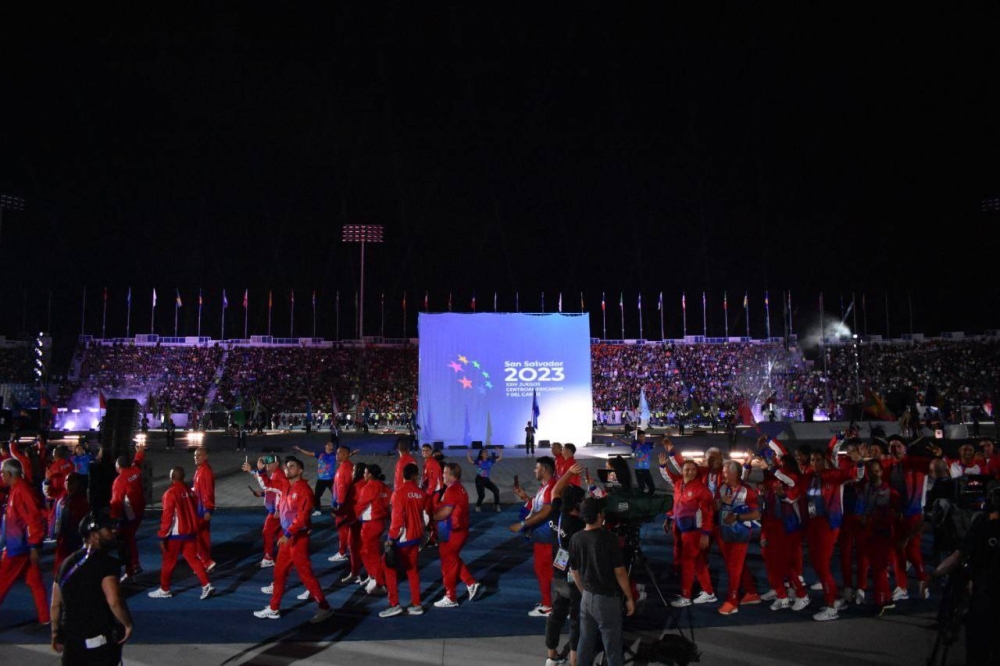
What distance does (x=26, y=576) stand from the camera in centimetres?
670

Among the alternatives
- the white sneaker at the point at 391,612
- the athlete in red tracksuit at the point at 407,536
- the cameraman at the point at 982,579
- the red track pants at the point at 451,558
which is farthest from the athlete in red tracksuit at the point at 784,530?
the white sneaker at the point at 391,612

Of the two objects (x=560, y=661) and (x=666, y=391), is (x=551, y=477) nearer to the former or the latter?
(x=560, y=661)

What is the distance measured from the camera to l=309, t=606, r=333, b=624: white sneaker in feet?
22.5

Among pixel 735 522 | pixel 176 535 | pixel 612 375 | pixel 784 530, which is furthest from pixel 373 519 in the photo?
pixel 612 375

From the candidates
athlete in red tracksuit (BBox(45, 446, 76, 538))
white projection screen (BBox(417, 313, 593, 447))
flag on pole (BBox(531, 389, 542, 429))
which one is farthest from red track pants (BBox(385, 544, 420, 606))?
flag on pole (BBox(531, 389, 542, 429))

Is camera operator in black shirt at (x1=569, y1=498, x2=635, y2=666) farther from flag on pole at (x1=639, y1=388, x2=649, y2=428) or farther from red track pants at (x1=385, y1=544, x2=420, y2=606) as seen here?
flag on pole at (x1=639, y1=388, x2=649, y2=428)

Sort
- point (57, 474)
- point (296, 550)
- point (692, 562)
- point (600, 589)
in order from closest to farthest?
1. point (600, 589)
2. point (296, 550)
3. point (692, 562)
4. point (57, 474)

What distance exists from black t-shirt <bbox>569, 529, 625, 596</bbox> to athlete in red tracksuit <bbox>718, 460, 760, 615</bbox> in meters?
3.16

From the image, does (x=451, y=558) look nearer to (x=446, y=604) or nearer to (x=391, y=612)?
(x=446, y=604)

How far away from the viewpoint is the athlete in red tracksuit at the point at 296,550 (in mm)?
6801

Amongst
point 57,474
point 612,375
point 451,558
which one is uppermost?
point 612,375

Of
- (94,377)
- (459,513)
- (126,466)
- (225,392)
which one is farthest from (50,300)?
(459,513)

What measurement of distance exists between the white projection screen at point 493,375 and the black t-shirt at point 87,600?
19.5 m

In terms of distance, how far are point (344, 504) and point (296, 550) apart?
1.94 meters
